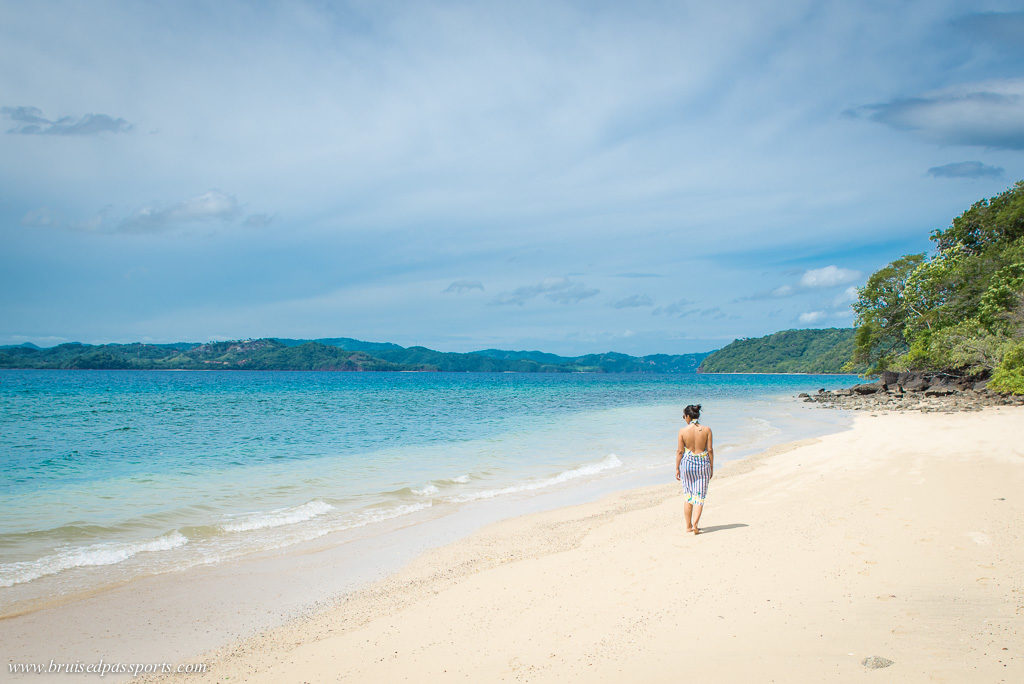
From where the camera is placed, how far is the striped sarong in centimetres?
785

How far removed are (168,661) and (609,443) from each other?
17.9 m

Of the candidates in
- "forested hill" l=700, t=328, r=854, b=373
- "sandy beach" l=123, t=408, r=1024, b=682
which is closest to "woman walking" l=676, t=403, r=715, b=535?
"sandy beach" l=123, t=408, r=1024, b=682

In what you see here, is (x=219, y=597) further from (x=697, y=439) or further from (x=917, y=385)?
(x=917, y=385)

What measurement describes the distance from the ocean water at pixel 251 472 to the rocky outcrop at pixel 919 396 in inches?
197

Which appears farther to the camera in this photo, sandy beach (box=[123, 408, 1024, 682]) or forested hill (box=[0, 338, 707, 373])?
forested hill (box=[0, 338, 707, 373])

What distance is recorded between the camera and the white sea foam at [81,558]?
749 centimetres

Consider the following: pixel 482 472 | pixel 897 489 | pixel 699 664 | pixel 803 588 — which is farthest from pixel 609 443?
Answer: pixel 699 664

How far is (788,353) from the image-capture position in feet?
547

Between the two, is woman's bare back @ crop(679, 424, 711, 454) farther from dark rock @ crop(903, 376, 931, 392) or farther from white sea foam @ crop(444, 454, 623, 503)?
dark rock @ crop(903, 376, 931, 392)

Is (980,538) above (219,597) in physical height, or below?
above

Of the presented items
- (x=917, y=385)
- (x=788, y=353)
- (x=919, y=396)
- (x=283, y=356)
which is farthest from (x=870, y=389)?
(x=283, y=356)

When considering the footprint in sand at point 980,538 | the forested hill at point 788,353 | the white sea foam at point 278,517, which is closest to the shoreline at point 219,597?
the white sea foam at point 278,517

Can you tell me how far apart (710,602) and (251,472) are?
44.6 ft

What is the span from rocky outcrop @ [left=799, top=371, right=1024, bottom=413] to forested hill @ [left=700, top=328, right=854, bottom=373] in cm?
9918
